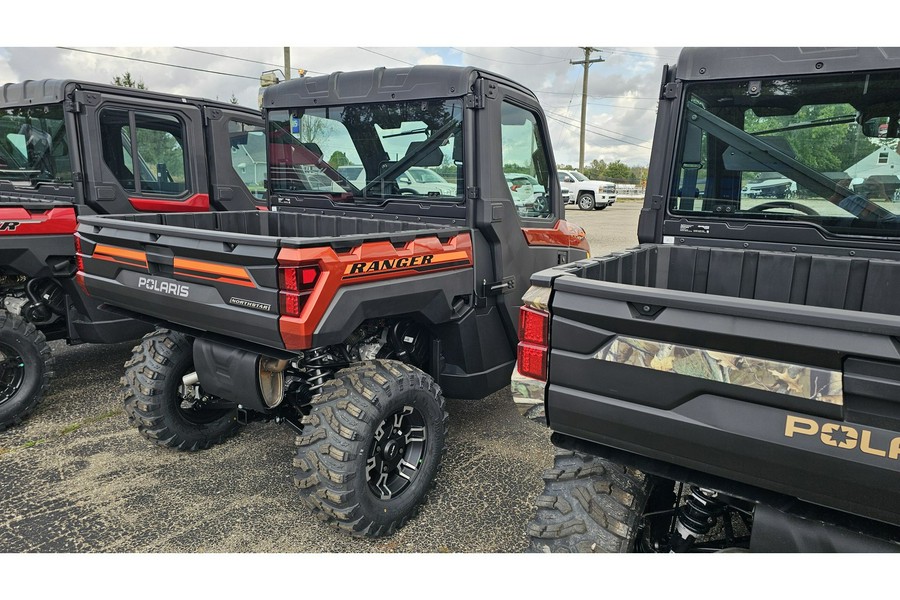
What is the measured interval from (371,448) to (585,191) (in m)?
23.1

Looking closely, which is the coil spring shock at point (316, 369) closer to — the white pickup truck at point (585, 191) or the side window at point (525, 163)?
the side window at point (525, 163)

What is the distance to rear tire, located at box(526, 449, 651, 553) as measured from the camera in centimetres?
208

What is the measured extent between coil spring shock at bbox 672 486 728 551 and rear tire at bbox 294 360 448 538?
4.44ft

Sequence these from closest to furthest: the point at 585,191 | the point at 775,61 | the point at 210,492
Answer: the point at 775,61 → the point at 210,492 → the point at 585,191

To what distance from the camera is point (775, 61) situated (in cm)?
279

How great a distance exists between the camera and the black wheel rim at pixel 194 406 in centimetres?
370

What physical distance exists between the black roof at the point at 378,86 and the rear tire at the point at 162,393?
188 cm

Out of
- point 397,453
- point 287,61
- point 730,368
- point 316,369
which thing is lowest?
point 397,453

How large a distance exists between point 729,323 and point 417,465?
1.98 meters

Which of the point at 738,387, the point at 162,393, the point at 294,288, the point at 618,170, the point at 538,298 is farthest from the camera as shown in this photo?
the point at 618,170

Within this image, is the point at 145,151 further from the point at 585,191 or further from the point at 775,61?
the point at 585,191

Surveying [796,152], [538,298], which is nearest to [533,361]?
[538,298]

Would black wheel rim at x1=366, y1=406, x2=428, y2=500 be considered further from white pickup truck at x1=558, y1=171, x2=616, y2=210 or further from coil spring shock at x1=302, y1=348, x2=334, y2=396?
white pickup truck at x1=558, y1=171, x2=616, y2=210

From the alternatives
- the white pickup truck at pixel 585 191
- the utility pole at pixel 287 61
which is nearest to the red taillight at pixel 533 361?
the utility pole at pixel 287 61
